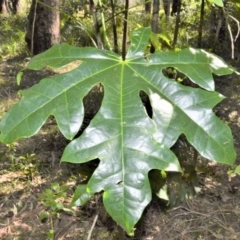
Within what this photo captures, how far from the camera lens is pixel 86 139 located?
89cm

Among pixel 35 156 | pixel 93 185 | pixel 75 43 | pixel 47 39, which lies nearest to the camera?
pixel 93 185

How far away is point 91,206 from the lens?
7.27ft

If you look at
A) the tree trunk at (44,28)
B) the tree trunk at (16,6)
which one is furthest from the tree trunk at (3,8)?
the tree trunk at (44,28)

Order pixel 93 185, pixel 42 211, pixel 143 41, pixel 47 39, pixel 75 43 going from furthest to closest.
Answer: pixel 75 43
pixel 47 39
pixel 42 211
pixel 143 41
pixel 93 185

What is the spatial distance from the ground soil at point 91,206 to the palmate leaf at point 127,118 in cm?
106

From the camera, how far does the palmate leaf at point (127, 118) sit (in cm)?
84

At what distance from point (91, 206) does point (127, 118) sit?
140 cm

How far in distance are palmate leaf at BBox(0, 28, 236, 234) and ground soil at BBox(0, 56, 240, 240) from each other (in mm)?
1059

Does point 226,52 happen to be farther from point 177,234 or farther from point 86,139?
point 86,139

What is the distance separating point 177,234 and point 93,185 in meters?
1.36

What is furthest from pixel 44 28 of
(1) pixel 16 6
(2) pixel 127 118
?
(2) pixel 127 118

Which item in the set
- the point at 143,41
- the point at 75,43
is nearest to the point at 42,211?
the point at 143,41

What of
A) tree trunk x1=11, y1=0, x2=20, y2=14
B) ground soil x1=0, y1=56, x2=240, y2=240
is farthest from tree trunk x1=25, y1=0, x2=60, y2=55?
tree trunk x1=11, y1=0, x2=20, y2=14

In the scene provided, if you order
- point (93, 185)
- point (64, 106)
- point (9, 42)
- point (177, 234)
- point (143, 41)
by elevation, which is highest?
point (143, 41)
